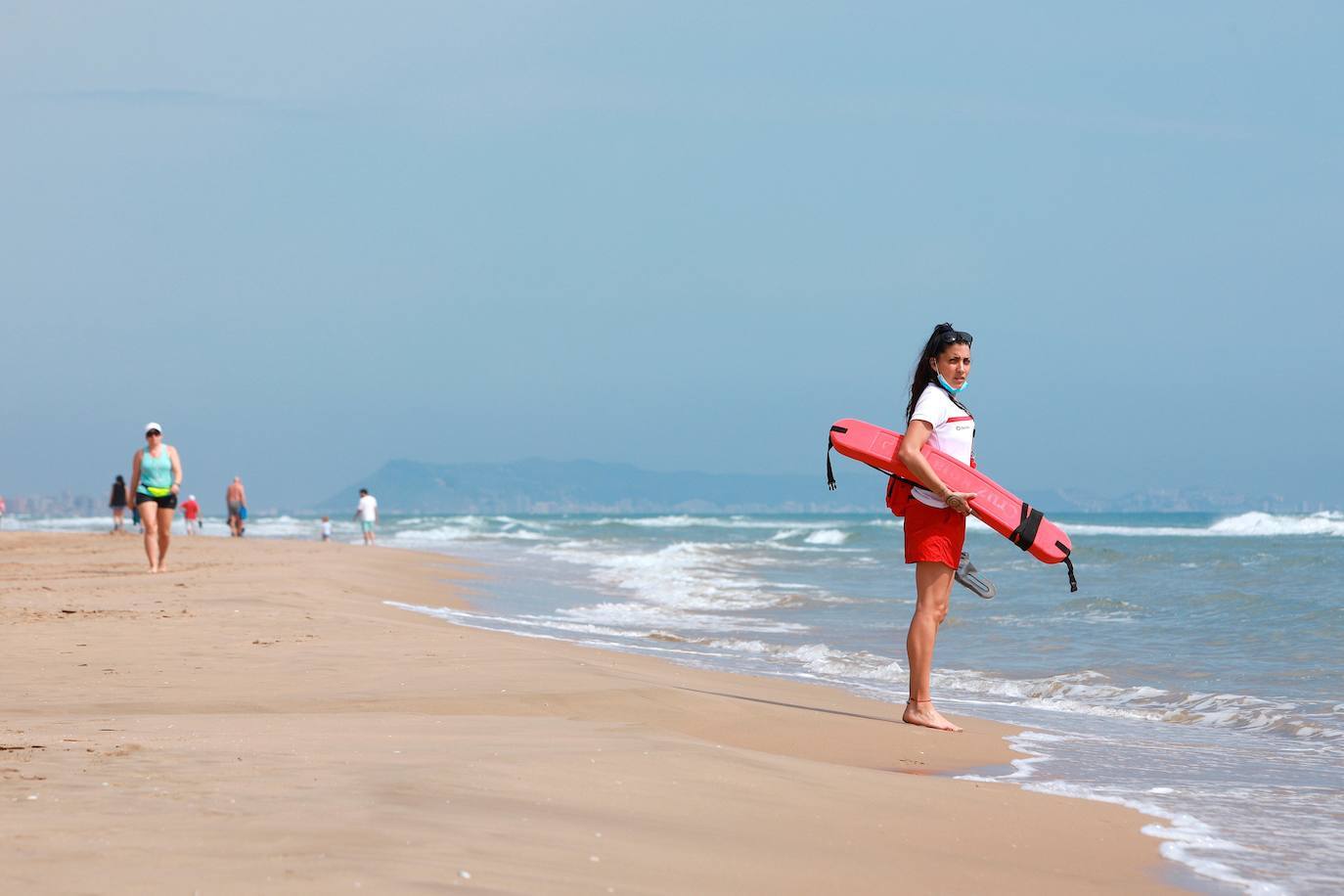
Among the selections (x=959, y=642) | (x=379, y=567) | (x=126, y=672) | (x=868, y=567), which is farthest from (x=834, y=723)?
(x=868, y=567)

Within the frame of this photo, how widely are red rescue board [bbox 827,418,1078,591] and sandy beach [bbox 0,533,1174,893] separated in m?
0.99

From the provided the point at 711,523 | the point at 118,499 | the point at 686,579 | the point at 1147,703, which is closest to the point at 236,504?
the point at 118,499

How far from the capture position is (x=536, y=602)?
15141 millimetres

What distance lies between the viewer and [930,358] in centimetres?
622

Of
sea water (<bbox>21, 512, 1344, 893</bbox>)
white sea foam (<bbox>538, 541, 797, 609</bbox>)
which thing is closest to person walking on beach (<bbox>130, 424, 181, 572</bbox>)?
sea water (<bbox>21, 512, 1344, 893</bbox>)

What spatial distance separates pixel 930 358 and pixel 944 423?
0.33 m

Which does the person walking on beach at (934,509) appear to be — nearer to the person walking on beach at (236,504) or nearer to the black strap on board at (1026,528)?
the black strap on board at (1026,528)

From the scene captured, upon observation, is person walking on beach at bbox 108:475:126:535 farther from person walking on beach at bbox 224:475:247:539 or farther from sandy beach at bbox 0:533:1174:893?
sandy beach at bbox 0:533:1174:893

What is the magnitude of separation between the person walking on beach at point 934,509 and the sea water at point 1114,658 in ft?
2.14

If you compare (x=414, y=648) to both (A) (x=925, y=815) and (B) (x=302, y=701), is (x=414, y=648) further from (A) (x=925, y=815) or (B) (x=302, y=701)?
(A) (x=925, y=815)

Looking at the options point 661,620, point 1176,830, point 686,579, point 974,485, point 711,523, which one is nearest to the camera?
point 1176,830

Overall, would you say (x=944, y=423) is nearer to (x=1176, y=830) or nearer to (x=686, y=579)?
(x=1176, y=830)

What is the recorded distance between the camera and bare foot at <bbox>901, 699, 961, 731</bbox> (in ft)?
20.2

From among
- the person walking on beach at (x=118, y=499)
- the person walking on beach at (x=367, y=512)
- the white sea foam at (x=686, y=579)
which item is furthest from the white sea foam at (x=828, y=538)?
the person walking on beach at (x=118, y=499)
